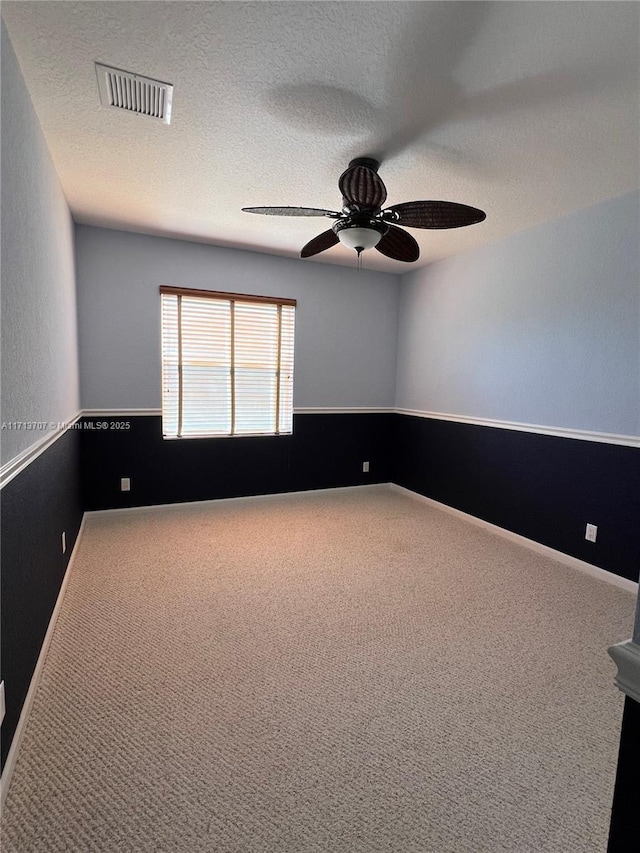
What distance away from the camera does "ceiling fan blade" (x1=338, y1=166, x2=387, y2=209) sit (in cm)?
196

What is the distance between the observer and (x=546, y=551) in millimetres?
3180

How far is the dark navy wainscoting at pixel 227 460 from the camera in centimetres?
373

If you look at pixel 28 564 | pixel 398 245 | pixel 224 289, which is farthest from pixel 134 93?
pixel 224 289

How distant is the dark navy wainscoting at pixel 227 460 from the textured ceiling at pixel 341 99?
6.40 feet

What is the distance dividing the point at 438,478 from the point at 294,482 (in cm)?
150

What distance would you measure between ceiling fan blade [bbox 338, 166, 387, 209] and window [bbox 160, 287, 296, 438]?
2.17 meters

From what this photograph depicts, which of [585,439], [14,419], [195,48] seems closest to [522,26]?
[195,48]

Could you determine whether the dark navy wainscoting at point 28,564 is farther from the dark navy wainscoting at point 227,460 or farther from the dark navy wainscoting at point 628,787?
the dark navy wainscoting at point 628,787

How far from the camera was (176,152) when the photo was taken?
7.47 feet

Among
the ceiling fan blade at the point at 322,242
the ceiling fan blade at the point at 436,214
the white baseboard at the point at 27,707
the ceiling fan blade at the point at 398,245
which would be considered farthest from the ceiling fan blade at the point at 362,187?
the white baseboard at the point at 27,707

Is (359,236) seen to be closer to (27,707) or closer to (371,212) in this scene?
(371,212)

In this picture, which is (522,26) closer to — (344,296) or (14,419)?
(14,419)

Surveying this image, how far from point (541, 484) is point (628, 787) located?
2.82 m

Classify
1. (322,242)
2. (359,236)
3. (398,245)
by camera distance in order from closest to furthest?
(359,236) < (398,245) < (322,242)
